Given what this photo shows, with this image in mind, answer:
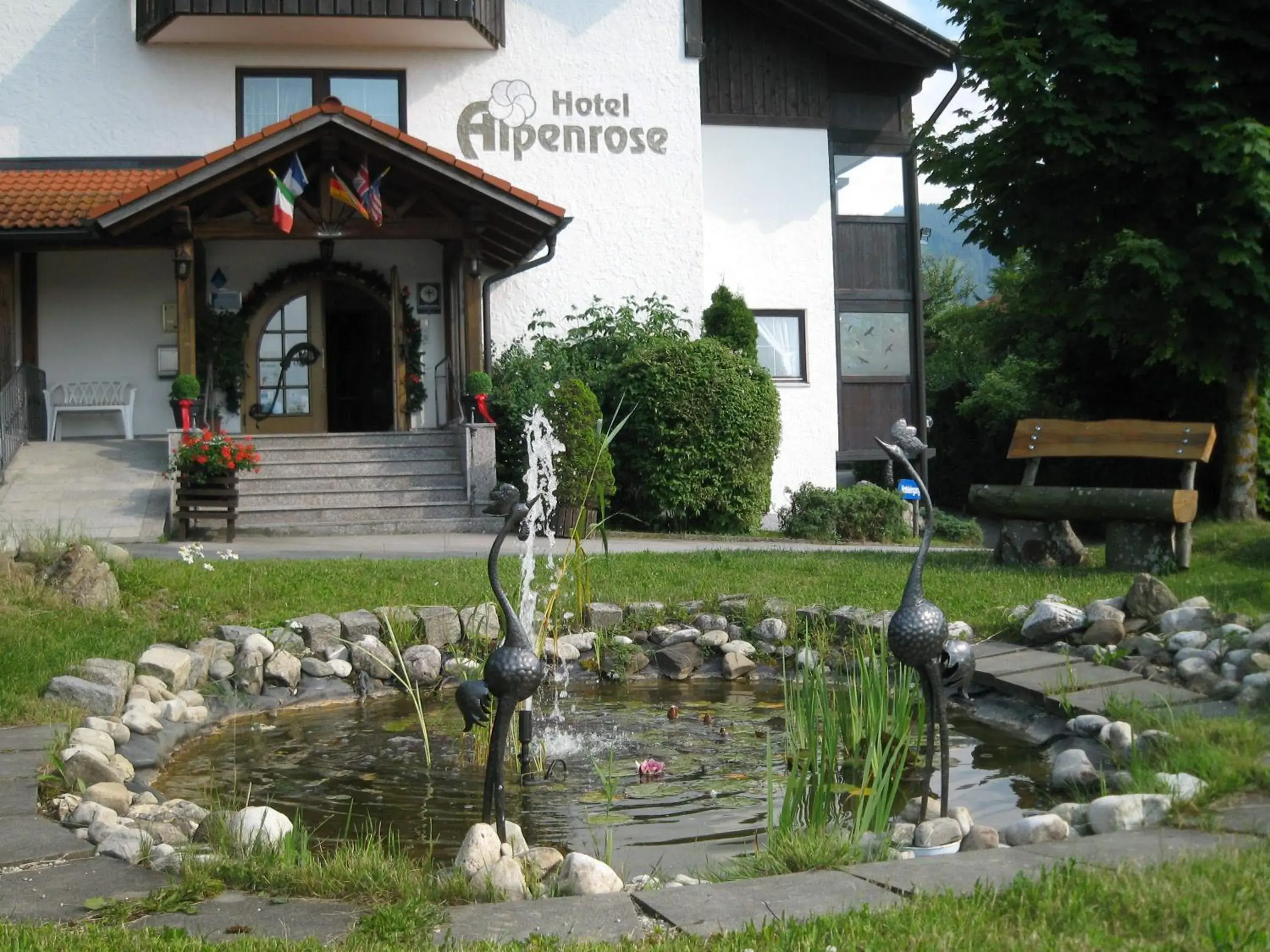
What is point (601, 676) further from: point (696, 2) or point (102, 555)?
point (696, 2)

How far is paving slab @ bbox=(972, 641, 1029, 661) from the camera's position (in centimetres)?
756

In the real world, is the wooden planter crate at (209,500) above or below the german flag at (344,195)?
below

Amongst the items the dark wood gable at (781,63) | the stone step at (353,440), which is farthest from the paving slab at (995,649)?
→ the dark wood gable at (781,63)

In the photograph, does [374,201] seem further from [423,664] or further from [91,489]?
[423,664]

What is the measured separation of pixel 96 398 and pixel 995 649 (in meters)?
13.4

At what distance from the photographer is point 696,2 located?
765 inches

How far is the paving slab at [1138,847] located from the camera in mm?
3701

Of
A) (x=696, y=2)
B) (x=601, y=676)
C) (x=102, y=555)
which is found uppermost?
(x=696, y=2)

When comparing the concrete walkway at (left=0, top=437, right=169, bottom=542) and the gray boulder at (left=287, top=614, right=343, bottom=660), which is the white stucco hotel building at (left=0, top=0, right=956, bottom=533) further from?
the gray boulder at (left=287, top=614, right=343, bottom=660)

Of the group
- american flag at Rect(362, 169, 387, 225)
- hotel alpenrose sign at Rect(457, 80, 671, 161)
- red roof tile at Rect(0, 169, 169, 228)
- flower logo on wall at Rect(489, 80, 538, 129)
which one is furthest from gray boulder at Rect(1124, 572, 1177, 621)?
flower logo on wall at Rect(489, 80, 538, 129)

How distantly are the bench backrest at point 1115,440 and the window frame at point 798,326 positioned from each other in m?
8.65

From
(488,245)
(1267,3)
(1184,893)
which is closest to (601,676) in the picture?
(1184,893)

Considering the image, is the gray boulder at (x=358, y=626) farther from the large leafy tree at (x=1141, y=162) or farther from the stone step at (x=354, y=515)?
the large leafy tree at (x=1141, y=162)

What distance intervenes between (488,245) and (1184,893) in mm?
15643
